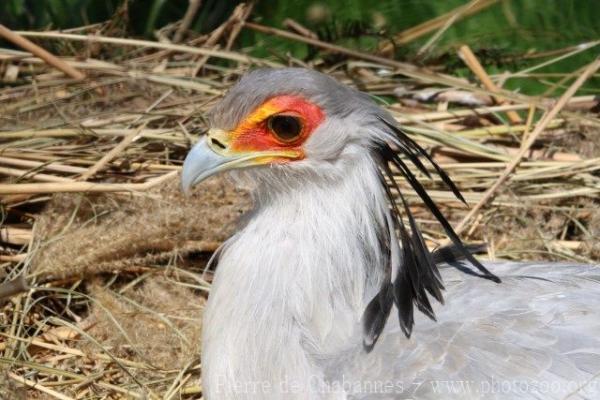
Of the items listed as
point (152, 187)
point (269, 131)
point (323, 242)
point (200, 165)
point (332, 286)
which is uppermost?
point (269, 131)

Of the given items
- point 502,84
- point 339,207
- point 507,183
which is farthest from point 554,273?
point 502,84

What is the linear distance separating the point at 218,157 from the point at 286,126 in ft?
0.66

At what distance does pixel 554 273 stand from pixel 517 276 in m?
0.12

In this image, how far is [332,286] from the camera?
2.45 m

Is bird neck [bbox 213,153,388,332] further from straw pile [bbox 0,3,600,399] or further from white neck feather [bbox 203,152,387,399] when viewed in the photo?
straw pile [bbox 0,3,600,399]

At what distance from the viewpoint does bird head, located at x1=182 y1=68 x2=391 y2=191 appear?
2389 mm

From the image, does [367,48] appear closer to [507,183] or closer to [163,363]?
[507,183]

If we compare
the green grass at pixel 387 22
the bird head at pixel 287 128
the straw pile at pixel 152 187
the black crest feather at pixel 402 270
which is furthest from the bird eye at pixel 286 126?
the green grass at pixel 387 22

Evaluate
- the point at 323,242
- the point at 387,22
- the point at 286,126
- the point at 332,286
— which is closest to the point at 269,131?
the point at 286,126

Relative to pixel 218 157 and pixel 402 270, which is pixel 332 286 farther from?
pixel 218 157

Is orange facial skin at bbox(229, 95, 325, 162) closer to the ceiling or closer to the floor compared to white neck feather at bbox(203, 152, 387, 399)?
closer to the ceiling

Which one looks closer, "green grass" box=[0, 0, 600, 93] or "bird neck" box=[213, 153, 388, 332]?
"bird neck" box=[213, 153, 388, 332]

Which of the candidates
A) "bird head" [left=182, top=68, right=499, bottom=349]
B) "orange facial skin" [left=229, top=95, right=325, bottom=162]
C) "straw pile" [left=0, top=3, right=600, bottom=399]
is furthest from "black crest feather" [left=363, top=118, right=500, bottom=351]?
"straw pile" [left=0, top=3, right=600, bottom=399]

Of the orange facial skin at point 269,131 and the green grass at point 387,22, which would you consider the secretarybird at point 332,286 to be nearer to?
the orange facial skin at point 269,131
